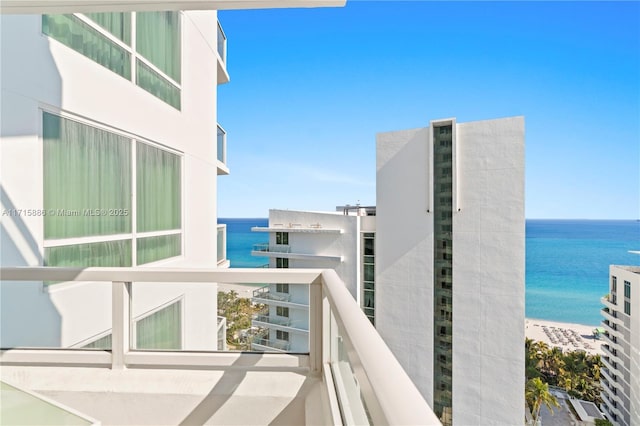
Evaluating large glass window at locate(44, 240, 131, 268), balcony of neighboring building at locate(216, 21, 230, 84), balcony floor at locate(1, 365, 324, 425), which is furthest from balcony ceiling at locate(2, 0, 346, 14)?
balcony of neighboring building at locate(216, 21, 230, 84)

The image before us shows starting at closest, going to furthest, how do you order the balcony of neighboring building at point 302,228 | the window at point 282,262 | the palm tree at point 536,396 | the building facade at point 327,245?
the palm tree at point 536,396 < the balcony of neighboring building at point 302,228 < the building facade at point 327,245 < the window at point 282,262

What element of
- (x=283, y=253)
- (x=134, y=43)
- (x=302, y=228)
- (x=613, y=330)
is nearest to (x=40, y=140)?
(x=134, y=43)

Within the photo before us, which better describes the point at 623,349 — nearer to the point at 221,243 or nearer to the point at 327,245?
the point at 327,245

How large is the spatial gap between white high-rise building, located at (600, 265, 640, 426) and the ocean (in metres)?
13.5

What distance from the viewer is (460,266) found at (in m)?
11.3

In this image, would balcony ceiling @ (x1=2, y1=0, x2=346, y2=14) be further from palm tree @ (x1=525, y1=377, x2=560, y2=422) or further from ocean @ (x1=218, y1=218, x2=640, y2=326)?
ocean @ (x1=218, y1=218, x2=640, y2=326)

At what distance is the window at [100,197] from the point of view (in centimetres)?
237

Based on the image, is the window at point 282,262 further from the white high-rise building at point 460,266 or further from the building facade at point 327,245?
the white high-rise building at point 460,266

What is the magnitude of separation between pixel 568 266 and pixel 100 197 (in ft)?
145

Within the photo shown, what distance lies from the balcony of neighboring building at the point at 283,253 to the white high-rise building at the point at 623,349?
35.2 ft

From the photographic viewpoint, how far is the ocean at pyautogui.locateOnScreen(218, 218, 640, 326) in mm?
24891

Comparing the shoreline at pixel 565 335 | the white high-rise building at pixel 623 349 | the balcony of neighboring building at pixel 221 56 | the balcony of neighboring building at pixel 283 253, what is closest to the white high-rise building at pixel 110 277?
the balcony of neighboring building at pixel 221 56

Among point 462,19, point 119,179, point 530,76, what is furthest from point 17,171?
Answer: point 530,76

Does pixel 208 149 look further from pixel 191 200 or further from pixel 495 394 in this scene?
pixel 495 394
